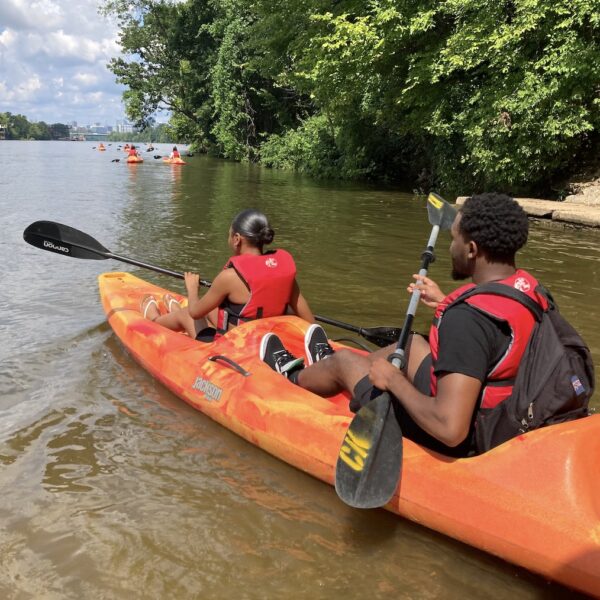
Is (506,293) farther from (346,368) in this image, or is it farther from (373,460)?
(346,368)

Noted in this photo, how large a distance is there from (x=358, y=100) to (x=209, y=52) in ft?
73.6

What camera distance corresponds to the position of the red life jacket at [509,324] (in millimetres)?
2352

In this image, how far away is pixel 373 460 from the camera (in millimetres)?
2797

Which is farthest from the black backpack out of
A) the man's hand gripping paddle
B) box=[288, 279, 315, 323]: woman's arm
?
box=[288, 279, 315, 323]: woman's arm

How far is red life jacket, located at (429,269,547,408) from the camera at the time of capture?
2.35 m

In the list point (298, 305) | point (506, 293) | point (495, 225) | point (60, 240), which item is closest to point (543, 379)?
point (506, 293)

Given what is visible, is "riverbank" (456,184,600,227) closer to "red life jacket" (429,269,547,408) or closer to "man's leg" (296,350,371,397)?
"man's leg" (296,350,371,397)

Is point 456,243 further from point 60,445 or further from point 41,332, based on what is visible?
point 41,332

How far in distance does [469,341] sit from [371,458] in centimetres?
82

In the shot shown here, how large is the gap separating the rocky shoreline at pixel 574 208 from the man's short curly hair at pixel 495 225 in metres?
8.95

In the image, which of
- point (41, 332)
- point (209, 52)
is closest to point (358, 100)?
point (41, 332)

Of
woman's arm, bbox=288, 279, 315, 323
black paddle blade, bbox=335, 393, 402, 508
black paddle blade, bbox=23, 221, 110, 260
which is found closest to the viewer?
black paddle blade, bbox=335, 393, 402, 508

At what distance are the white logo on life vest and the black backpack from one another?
28 mm

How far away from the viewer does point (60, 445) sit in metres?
3.70
